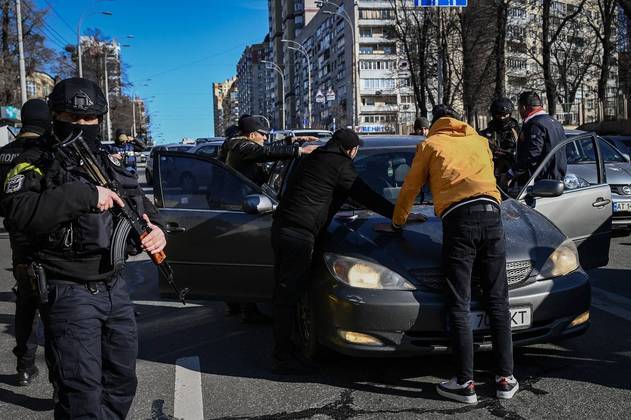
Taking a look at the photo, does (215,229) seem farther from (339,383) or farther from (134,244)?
(134,244)

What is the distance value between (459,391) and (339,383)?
79 centimetres

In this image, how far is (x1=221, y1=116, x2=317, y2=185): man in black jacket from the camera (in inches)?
224

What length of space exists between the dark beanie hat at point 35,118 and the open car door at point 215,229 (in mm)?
999

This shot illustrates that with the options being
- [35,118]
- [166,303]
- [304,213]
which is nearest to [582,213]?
[304,213]

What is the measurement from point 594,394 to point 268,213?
242 centimetres

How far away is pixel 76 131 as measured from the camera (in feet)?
9.17

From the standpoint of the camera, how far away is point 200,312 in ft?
20.8

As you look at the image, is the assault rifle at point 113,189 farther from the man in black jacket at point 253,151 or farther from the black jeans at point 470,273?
the man in black jacket at point 253,151

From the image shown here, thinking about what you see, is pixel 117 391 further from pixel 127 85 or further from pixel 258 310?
pixel 127 85

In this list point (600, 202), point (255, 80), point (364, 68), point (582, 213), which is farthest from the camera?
point (255, 80)

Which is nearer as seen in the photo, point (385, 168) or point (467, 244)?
point (467, 244)

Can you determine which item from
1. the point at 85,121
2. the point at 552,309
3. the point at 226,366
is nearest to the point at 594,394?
the point at 552,309

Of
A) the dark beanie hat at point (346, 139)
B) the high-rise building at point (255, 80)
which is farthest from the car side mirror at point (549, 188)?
the high-rise building at point (255, 80)

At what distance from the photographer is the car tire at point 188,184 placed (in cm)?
535
